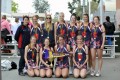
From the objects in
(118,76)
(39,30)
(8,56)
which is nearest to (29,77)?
(39,30)

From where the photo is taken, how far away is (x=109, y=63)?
1548 centimetres

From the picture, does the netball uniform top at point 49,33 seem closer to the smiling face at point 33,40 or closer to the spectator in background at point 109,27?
the smiling face at point 33,40

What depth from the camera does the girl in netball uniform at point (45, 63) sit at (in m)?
11.0

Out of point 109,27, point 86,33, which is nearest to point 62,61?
point 86,33

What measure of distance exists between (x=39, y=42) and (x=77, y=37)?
123cm

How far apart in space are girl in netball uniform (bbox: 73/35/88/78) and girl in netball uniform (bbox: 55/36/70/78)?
0.81 ft

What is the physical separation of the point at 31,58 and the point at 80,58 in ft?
4.97

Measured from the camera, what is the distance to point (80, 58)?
11.0m

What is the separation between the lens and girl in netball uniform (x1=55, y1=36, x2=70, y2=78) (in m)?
10.9

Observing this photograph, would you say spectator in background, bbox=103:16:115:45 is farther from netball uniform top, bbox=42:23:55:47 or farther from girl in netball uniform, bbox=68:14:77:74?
netball uniform top, bbox=42:23:55:47

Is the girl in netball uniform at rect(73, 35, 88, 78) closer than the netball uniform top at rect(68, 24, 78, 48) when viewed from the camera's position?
Yes

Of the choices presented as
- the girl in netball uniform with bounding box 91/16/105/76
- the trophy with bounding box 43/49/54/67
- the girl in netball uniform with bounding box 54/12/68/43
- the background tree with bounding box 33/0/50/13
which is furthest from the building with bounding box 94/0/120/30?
the background tree with bounding box 33/0/50/13

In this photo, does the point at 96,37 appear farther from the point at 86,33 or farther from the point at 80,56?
the point at 80,56

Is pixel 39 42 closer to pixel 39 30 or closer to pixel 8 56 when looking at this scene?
pixel 39 30
